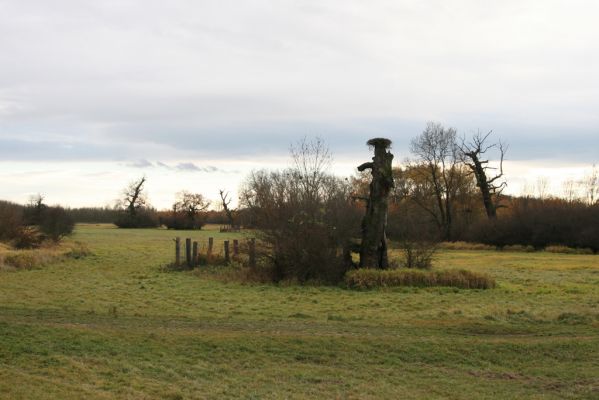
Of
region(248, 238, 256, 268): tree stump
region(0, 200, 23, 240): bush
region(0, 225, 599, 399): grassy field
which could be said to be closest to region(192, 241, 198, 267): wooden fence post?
region(248, 238, 256, 268): tree stump

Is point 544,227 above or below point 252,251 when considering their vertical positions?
above

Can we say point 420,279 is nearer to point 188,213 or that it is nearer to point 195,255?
point 195,255

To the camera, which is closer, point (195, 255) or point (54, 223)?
point (195, 255)

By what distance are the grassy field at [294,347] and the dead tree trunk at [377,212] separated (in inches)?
196

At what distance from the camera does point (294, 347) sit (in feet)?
37.6

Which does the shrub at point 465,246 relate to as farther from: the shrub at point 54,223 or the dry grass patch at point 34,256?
the dry grass patch at point 34,256

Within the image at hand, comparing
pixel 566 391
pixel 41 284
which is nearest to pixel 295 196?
pixel 41 284

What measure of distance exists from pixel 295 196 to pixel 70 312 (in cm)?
1242

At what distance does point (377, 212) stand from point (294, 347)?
44.7ft

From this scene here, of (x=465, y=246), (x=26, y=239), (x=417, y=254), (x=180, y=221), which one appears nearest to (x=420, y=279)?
(x=417, y=254)

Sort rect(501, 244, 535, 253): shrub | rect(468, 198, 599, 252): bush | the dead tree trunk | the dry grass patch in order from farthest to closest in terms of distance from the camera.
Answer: rect(501, 244, 535, 253): shrub < rect(468, 198, 599, 252): bush < the dry grass patch < the dead tree trunk

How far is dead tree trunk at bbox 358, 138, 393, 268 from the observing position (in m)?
24.2

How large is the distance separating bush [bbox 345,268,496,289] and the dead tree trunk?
5.44 feet

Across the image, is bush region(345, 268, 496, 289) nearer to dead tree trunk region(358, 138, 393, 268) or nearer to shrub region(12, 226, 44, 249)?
dead tree trunk region(358, 138, 393, 268)
